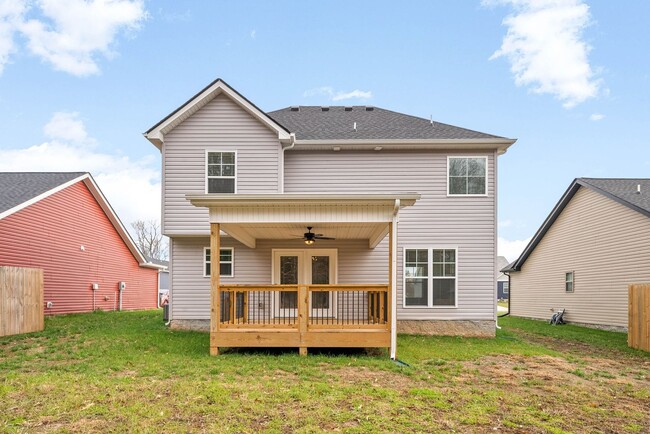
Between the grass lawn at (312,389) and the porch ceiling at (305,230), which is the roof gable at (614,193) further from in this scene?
the porch ceiling at (305,230)

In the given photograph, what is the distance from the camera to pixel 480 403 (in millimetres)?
5297

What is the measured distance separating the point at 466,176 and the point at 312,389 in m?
7.90

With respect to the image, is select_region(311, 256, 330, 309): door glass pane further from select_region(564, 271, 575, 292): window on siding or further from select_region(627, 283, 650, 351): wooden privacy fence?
select_region(564, 271, 575, 292): window on siding

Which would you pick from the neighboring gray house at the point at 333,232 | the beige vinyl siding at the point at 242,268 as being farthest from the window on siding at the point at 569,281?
the beige vinyl siding at the point at 242,268

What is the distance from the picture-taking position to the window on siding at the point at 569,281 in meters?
16.8

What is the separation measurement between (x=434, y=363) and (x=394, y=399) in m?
2.52

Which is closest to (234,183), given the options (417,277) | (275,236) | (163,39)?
(275,236)

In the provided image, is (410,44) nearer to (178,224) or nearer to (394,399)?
(178,224)

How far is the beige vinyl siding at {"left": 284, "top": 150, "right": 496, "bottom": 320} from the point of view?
1131 centimetres

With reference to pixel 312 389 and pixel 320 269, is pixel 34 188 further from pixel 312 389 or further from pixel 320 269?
pixel 312 389

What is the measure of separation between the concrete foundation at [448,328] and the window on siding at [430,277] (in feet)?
1.64

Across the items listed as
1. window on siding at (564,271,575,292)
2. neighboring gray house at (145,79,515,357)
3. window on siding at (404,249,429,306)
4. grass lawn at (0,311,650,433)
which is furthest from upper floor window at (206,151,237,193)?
window on siding at (564,271,575,292)

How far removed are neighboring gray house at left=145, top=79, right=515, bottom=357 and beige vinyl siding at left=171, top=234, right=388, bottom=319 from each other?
1.1 inches

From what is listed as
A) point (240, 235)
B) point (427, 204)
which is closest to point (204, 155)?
point (240, 235)
